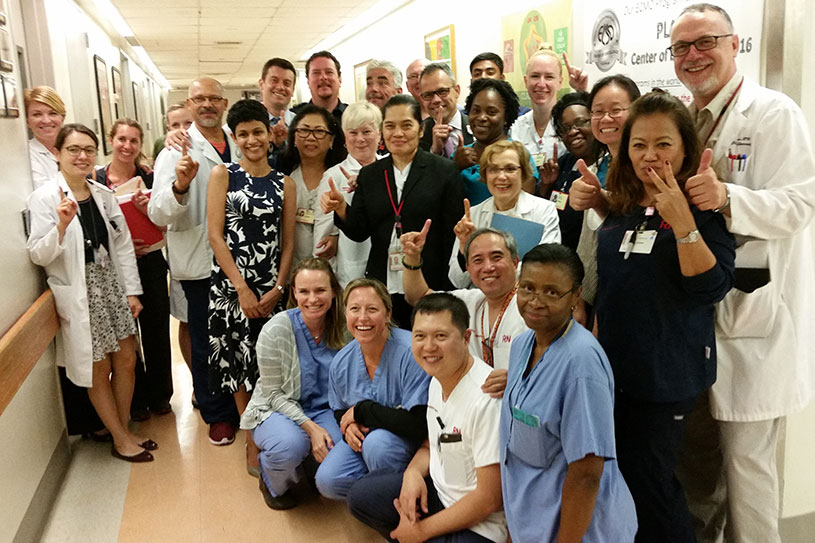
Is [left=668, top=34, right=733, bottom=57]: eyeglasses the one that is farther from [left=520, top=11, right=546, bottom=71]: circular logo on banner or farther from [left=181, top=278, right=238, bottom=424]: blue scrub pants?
[left=181, top=278, right=238, bottom=424]: blue scrub pants

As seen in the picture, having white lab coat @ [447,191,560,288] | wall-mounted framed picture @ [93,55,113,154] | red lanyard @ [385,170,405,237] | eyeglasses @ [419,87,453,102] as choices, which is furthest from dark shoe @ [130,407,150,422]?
wall-mounted framed picture @ [93,55,113,154]

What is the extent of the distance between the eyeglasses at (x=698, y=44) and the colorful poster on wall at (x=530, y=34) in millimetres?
1740

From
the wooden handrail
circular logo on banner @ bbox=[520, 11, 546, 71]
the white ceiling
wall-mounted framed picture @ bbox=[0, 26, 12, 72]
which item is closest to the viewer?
the wooden handrail

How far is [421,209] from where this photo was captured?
2.70 meters

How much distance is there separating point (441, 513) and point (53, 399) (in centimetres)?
218

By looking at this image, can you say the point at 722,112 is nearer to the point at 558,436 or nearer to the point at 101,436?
the point at 558,436

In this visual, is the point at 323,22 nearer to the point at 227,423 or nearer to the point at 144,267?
the point at 144,267

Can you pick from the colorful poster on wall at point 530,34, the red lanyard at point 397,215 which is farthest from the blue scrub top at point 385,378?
the colorful poster on wall at point 530,34

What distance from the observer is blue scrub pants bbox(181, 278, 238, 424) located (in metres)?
3.45

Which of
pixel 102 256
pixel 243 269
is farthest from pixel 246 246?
pixel 102 256

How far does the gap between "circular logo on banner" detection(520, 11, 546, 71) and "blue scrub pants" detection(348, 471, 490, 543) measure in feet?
10.3

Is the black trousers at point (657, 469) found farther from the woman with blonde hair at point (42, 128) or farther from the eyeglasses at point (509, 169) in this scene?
the woman with blonde hair at point (42, 128)

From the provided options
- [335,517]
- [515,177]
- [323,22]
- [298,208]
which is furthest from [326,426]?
[323,22]

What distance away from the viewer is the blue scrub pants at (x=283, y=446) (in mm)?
2678
